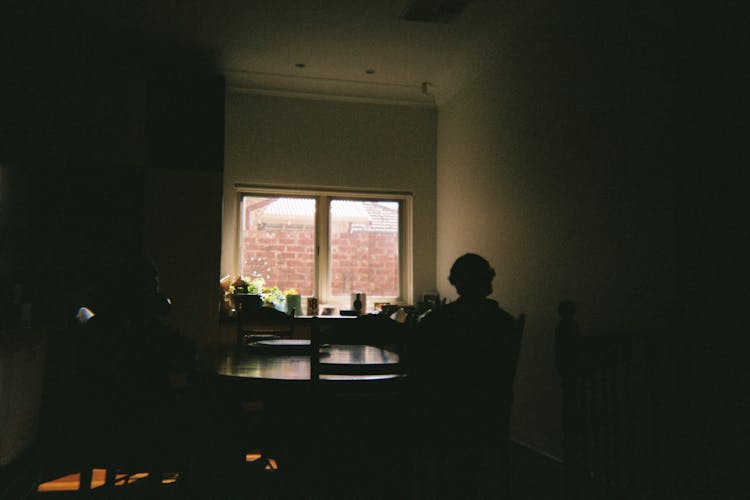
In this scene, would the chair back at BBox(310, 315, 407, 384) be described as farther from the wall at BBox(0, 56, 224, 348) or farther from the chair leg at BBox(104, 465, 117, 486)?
the wall at BBox(0, 56, 224, 348)

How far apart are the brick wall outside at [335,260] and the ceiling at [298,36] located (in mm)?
1419

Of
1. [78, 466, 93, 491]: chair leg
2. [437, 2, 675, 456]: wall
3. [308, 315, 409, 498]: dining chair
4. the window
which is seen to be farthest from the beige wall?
[78, 466, 93, 491]: chair leg

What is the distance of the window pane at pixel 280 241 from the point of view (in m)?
5.23

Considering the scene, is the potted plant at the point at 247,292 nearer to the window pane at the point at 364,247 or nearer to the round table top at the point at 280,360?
the window pane at the point at 364,247

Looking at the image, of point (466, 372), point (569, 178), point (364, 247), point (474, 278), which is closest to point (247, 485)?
point (466, 372)

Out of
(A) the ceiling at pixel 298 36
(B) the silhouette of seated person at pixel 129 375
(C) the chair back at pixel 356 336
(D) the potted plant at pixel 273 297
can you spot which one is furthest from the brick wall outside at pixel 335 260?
(C) the chair back at pixel 356 336

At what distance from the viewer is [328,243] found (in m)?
5.40

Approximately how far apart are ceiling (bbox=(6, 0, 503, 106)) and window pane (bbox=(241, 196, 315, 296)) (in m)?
1.10

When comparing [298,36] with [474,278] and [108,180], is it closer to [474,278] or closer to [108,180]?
[108,180]

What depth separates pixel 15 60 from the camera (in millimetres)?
4254

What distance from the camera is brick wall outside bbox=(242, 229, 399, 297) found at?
5250mm

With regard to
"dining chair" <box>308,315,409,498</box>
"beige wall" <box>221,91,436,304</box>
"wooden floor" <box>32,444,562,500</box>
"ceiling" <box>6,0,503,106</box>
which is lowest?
"wooden floor" <box>32,444,562,500</box>

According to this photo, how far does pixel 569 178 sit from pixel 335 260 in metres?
2.67

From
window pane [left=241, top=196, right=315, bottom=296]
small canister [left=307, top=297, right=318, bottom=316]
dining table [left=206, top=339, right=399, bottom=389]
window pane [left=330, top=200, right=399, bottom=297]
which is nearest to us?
dining table [left=206, top=339, right=399, bottom=389]
